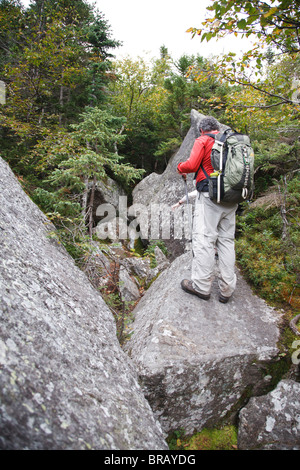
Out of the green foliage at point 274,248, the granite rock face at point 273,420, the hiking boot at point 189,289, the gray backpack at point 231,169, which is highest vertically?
the gray backpack at point 231,169

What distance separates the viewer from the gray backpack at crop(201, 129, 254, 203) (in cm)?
351

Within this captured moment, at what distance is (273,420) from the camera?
9.68ft

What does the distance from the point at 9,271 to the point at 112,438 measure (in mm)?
1723

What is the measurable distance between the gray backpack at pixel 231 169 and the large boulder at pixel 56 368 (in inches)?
101

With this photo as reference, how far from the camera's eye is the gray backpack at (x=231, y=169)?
11.5ft

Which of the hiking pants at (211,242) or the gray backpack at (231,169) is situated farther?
the hiking pants at (211,242)

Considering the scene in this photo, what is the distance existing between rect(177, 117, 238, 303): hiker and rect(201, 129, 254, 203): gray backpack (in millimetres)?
175

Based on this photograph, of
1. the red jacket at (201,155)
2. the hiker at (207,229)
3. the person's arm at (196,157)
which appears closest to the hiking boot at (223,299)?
the hiker at (207,229)

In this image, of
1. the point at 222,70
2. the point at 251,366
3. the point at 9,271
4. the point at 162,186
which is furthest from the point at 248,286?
Answer: the point at 162,186

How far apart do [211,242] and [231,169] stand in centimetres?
115

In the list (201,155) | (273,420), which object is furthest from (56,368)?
(201,155)

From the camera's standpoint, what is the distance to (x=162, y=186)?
10164 millimetres

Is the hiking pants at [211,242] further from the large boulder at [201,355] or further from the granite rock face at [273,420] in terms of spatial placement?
the granite rock face at [273,420]

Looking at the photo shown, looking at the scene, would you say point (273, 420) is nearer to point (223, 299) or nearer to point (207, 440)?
point (207, 440)
